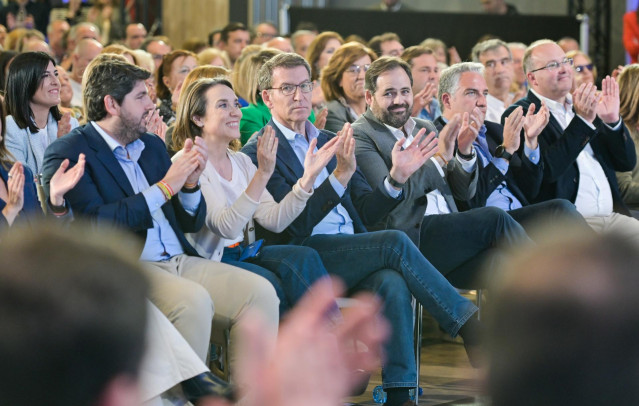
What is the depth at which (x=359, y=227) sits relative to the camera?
425cm

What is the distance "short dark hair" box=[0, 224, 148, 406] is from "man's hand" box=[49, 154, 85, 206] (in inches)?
94.5

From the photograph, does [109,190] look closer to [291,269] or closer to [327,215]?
[291,269]

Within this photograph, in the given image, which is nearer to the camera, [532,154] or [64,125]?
[64,125]

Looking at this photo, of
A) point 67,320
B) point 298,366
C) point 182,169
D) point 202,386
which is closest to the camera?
point 67,320

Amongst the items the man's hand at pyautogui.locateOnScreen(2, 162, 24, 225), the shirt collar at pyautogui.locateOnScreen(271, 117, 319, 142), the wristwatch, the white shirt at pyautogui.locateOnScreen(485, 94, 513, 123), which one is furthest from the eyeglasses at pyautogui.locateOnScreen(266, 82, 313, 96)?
the white shirt at pyautogui.locateOnScreen(485, 94, 513, 123)

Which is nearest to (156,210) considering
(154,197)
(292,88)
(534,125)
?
(154,197)

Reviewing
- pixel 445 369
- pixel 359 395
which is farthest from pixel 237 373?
pixel 445 369

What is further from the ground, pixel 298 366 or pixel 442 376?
pixel 298 366

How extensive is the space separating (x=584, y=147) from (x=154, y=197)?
239 centimetres

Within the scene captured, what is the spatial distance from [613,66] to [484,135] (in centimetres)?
653

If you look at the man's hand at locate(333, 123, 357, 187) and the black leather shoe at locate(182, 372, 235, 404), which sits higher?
the man's hand at locate(333, 123, 357, 187)

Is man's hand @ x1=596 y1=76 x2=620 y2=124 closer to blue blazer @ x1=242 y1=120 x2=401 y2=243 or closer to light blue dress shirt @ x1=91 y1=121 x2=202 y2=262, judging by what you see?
blue blazer @ x1=242 y1=120 x2=401 y2=243

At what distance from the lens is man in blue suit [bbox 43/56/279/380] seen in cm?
327

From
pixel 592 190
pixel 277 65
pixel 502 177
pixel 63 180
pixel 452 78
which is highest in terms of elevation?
pixel 277 65
